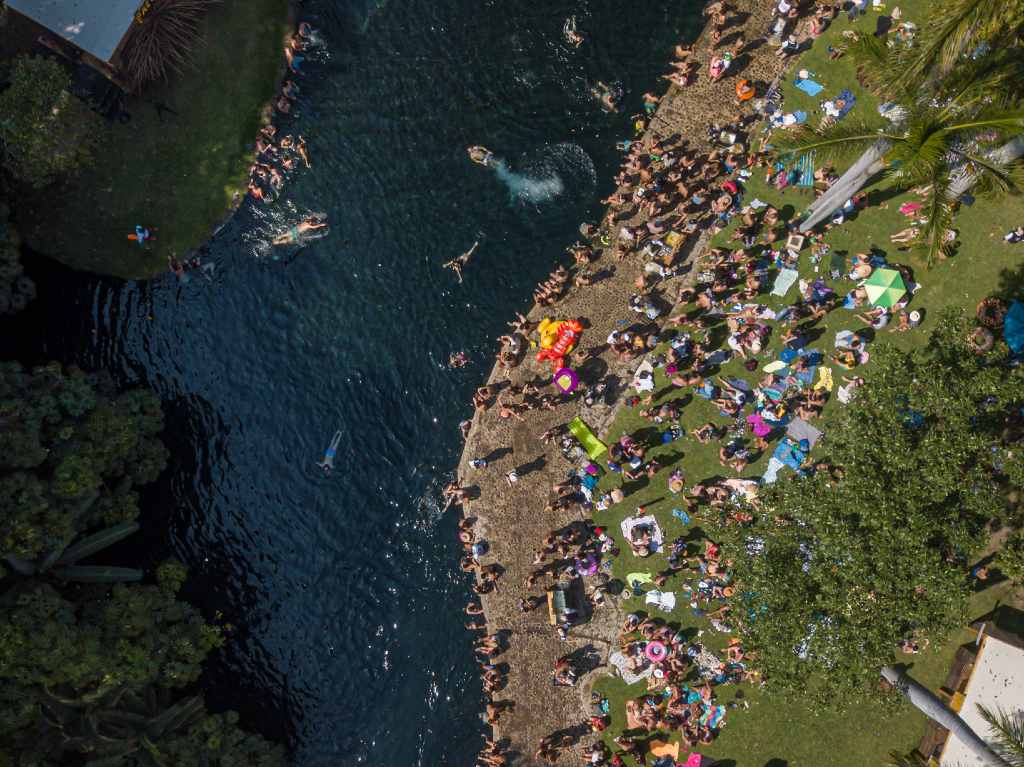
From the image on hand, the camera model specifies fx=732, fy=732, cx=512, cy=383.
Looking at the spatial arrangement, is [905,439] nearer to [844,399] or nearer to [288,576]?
[844,399]

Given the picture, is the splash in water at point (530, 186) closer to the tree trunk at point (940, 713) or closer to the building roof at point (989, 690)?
the tree trunk at point (940, 713)

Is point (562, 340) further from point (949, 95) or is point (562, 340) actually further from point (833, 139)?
point (949, 95)

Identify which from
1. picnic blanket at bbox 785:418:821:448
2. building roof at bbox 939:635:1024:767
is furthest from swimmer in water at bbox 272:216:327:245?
building roof at bbox 939:635:1024:767

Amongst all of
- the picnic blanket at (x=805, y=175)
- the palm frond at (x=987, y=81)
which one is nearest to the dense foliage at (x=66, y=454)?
the picnic blanket at (x=805, y=175)

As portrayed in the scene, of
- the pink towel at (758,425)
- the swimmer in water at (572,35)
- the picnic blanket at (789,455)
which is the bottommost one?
the picnic blanket at (789,455)

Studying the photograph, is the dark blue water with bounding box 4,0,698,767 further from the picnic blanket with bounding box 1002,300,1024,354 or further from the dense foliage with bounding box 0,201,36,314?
the picnic blanket with bounding box 1002,300,1024,354

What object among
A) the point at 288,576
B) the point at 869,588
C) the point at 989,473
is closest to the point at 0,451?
the point at 288,576

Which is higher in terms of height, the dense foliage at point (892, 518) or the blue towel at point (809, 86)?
the blue towel at point (809, 86)
